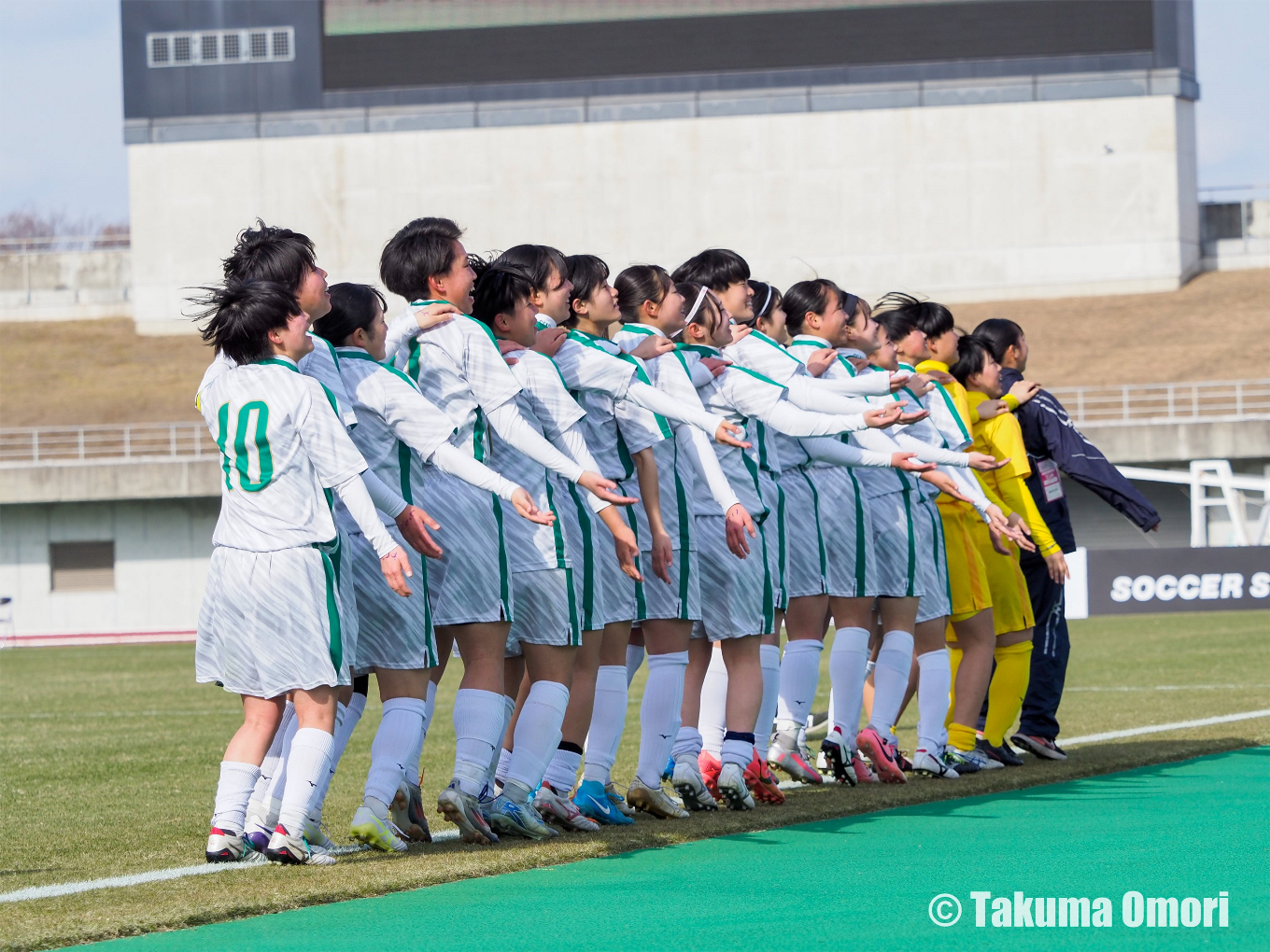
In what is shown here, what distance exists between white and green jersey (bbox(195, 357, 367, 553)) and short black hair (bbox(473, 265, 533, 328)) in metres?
1.10

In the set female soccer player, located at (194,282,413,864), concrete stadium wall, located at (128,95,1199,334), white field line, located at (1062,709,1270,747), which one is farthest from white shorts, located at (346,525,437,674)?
concrete stadium wall, located at (128,95,1199,334)

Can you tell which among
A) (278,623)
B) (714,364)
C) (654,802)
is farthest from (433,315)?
(654,802)

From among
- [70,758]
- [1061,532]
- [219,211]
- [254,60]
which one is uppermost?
[254,60]

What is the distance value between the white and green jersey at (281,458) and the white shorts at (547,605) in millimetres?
876

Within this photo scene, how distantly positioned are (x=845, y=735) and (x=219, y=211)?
4348 centimetres

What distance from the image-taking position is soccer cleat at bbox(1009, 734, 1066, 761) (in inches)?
348

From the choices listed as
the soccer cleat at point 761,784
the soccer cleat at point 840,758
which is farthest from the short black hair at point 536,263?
the soccer cleat at point 840,758

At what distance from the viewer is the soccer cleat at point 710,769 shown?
744cm

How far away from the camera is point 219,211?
48.9m

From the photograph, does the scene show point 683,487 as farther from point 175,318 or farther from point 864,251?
point 175,318

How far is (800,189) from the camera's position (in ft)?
153

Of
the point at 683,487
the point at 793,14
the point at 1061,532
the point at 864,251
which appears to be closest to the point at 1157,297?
the point at 864,251

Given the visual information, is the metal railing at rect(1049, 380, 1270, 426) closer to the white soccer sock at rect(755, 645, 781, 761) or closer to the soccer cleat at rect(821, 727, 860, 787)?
the soccer cleat at rect(821, 727, 860, 787)

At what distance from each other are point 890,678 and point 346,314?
132 inches
